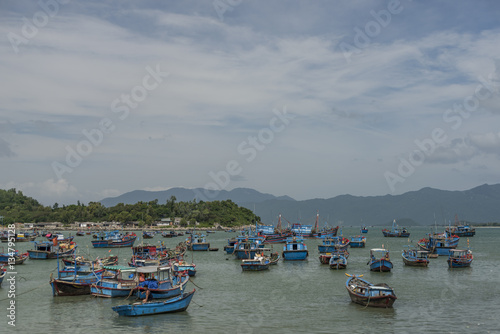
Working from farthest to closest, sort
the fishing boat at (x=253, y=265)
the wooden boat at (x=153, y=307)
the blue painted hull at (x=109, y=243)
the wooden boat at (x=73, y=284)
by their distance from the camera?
the blue painted hull at (x=109, y=243) → the fishing boat at (x=253, y=265) → the wooden boat at (x=73, y=284) → the wooden boat at (x=153, y=307)

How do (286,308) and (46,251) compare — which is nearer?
(286,308)

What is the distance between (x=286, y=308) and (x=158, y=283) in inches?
429

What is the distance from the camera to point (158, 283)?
37250 millimetres

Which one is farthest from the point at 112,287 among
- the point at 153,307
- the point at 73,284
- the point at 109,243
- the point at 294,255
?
the point at 109,243

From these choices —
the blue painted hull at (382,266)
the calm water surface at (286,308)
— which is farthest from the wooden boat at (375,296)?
the blue painted hull at (382,266)

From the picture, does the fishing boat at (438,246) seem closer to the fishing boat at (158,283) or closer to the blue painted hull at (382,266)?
the blue painted hull at (382,266)

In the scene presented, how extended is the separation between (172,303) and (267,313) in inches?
300

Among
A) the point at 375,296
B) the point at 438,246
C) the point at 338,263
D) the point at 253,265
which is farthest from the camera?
the point at 438,246

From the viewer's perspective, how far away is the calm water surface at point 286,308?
1310 inches

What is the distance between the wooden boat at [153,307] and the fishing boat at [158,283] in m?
1.05

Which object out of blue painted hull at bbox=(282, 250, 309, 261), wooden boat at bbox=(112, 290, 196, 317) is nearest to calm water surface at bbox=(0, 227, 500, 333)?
wooden boat at bbox=(112, 290, 196, 317)

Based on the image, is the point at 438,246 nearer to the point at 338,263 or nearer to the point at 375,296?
the point at 338,263

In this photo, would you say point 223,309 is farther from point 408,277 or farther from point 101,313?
point 408,277

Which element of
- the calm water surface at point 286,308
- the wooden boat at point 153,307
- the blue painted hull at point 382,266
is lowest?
the calm water surface at point 286,308
